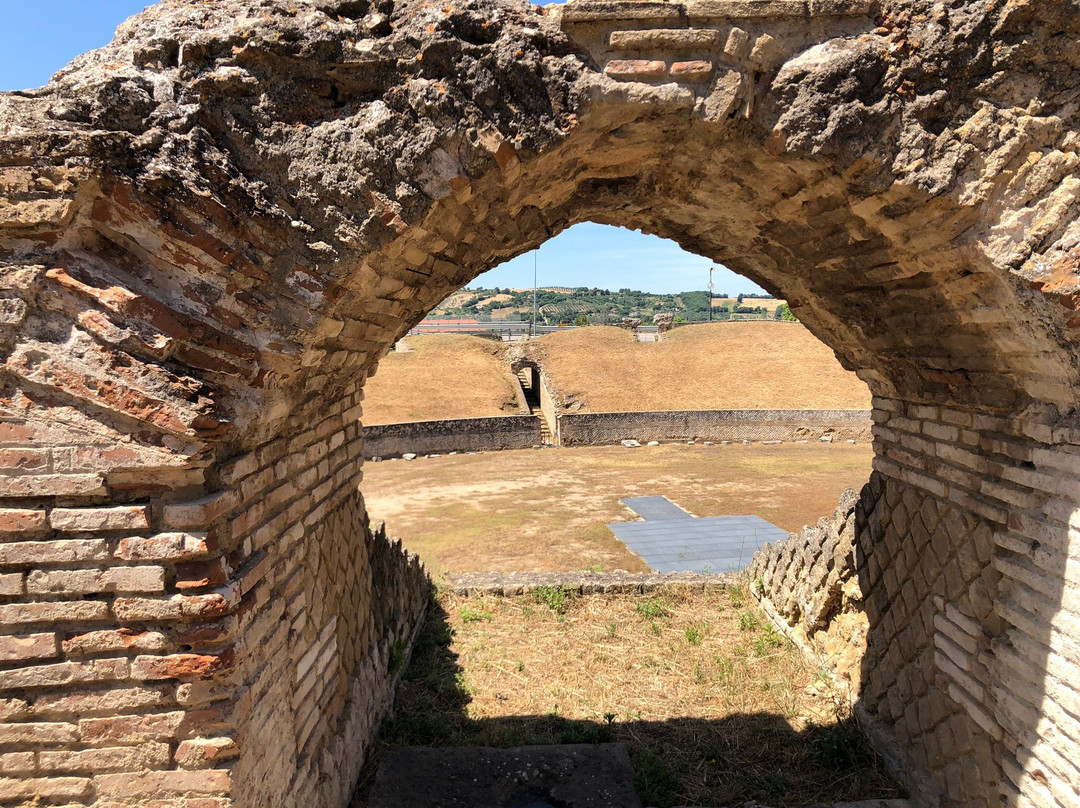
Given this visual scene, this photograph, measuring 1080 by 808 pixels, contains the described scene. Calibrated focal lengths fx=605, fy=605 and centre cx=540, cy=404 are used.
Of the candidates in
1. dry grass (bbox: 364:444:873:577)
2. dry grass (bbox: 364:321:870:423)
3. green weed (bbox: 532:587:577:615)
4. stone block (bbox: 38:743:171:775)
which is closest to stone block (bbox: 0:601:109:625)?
stone block (bbox: 38:743:171:775)

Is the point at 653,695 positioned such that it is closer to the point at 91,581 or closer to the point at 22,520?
the point at 91,581

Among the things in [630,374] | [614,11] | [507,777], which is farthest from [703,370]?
[614,11]

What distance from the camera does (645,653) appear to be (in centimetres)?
611

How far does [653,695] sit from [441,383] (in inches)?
807

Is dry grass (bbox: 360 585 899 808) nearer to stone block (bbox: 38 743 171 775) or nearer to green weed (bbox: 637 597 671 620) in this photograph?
green weed (bbox: 637 597 671 620)

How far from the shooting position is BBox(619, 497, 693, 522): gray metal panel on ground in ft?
41.3

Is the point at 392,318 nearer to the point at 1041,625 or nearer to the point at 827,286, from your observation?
the point at 827,286

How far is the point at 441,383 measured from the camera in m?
25.0

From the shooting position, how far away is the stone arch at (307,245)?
2371 millimetres

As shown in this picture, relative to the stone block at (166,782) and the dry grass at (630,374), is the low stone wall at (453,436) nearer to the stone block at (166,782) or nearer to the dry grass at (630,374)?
the dry grass at (630,374)

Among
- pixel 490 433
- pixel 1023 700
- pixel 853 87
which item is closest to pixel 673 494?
pixel 490 433

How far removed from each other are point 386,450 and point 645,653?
1543cm

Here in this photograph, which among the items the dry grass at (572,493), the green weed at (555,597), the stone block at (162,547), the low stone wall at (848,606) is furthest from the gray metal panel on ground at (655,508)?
the stone block at (162,547)

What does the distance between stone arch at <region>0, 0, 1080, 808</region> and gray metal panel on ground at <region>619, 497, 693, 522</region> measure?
9.24 m
